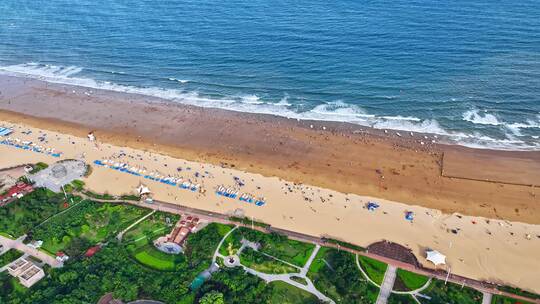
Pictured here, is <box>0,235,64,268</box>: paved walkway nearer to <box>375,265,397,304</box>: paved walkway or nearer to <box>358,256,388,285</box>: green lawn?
<box>358,256,388,285</box>: green lawn

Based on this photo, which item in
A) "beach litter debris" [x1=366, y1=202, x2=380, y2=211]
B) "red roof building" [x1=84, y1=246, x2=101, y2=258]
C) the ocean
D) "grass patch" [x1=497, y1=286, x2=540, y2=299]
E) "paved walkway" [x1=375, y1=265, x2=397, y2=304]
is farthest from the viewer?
the ocean

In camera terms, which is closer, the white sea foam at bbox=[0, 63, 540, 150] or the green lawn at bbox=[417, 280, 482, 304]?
the green lawn at bbox=[417, 280, 482, 304]

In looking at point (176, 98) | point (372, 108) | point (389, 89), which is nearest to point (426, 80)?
point (389, 89)

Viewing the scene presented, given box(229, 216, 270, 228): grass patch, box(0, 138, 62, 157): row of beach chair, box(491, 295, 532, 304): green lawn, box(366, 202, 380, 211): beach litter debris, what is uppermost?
box(366, 202, 380, 211): beach litter debris

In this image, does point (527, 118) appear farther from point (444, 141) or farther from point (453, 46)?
point (453, 46)

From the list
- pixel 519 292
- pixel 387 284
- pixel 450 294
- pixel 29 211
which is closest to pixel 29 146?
pixel 29 211

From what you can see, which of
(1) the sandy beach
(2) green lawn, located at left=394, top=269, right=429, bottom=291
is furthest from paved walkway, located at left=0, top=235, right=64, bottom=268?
(2) green lawn, located at left=394, top=269, right=429, bottom=291

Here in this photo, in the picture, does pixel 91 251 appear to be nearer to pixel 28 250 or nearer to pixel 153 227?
pixel 153 227
